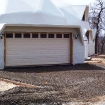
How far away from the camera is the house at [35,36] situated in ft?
61.5

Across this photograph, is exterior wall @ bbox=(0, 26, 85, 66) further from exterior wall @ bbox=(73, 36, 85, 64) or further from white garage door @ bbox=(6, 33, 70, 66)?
white garage door @ bbox=(6, 33, 70, 66)

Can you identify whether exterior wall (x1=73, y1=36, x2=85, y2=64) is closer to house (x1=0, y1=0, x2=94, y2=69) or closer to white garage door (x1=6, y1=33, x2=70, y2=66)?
house (x1=0, y1=0, x2=94, y2=69)

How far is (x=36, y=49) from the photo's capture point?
19297mm

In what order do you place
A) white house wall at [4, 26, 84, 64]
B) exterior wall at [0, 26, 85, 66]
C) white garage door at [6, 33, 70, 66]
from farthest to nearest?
white garage door at [6, 33, 70, 66], white house wall at [4, 26, 84, 64], exterior wall at [0, 26, 85, 66]

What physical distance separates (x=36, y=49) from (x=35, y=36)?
0.83m

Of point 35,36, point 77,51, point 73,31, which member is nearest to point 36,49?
point 35,36

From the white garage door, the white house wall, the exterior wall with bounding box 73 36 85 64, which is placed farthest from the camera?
the exterior wall with bounding box 73 36 85 64

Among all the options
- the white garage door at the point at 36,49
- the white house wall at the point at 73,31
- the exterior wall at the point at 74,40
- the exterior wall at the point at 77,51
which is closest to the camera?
the exterior wall at the point at 74,40

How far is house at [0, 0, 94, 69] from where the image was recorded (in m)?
18.8

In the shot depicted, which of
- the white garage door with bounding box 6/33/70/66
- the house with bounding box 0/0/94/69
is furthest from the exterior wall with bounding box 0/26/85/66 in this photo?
the white garage door with bounding box 6/33/70/66

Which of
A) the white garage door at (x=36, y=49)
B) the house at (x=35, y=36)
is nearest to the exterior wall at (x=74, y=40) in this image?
the house at (x=35, y=36)

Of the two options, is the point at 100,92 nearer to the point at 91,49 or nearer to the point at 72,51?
the point at 72,51

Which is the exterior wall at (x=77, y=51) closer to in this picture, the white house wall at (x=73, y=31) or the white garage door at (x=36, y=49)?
the white house wall at (x=73, y=31)

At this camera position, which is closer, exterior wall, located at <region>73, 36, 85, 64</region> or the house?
the house
